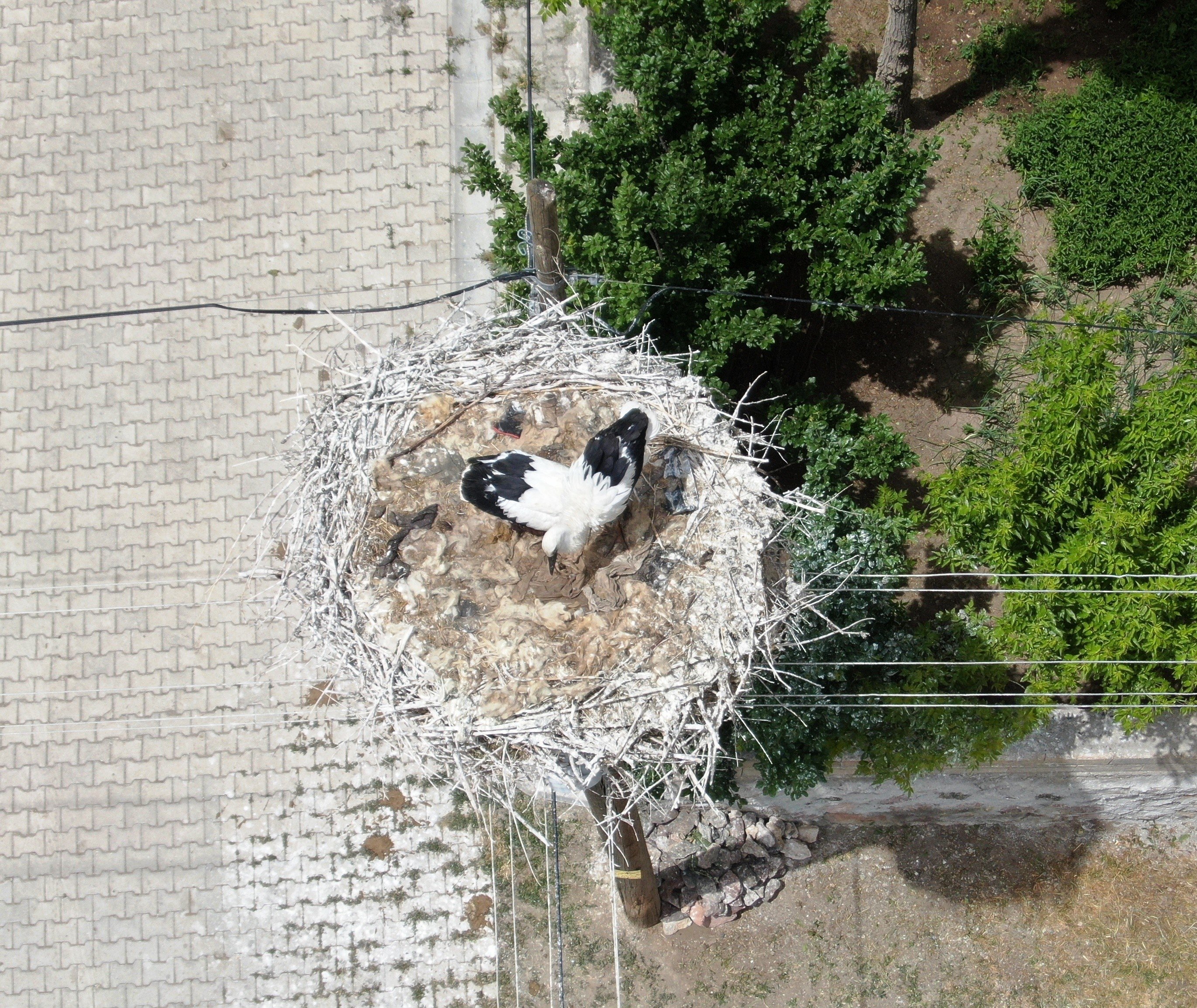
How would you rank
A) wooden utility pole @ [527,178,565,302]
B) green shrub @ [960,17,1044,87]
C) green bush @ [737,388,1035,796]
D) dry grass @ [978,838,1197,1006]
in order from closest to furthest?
wooden utility pole @ [527,178,565,302] < green bush @ [737,388,1035,796] < dry grass @ [978,838,1197,1006] < green shrub @ [960,17,1044,87]

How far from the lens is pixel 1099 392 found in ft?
18.6

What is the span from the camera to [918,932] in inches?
296

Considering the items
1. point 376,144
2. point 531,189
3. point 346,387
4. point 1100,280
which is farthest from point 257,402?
point 1100,280

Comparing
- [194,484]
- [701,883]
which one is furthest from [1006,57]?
[194,484]

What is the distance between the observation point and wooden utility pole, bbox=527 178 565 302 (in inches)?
192

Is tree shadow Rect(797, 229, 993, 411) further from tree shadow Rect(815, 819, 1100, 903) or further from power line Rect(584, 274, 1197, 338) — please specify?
tree shadow Rect(815, 819, 1100, 903)

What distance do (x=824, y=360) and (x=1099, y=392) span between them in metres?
3.02

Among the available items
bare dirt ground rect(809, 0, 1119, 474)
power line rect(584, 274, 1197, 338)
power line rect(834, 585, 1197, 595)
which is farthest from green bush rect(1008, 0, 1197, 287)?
power line rect(834, 585, 1197, 595)

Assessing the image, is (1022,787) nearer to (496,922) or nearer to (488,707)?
(496,922)

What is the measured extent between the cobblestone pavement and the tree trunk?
2.80 meters

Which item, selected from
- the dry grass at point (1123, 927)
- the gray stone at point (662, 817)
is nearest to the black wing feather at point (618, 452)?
the gray stone at point (662, 817)

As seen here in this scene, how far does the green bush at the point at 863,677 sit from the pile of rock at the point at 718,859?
1.03 meters

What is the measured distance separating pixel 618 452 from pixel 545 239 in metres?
1.40

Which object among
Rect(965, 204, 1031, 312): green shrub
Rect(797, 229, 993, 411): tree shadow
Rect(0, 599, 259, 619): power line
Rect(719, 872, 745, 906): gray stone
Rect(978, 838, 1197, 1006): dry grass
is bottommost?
Rect(978, 838, 1197, 1006): dry grass
